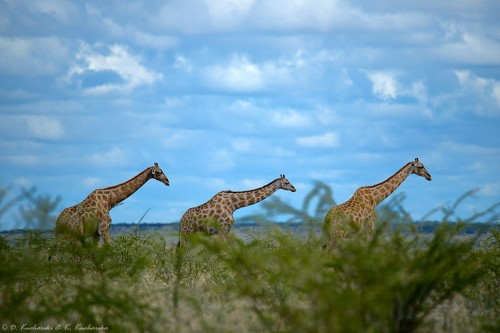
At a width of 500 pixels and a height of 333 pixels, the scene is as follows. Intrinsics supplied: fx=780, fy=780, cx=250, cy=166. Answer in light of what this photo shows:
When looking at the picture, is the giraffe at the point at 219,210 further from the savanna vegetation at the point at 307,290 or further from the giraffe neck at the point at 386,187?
the savanna vegetation at the point at 307,290

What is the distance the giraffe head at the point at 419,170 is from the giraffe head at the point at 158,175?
6.08 meters

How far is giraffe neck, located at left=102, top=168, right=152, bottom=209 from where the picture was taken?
17.8m

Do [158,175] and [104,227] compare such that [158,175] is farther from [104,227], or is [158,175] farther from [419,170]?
[419,170]

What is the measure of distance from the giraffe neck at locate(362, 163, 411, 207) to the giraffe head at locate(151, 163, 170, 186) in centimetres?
519

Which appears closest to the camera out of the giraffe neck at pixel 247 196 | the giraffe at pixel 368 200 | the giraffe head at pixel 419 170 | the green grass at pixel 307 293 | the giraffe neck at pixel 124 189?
the green grass at pixel 307 293

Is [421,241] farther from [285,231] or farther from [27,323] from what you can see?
[27,323]

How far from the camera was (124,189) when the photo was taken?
18.2 m

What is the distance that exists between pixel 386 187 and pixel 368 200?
129cm

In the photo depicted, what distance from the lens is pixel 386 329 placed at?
296 inches

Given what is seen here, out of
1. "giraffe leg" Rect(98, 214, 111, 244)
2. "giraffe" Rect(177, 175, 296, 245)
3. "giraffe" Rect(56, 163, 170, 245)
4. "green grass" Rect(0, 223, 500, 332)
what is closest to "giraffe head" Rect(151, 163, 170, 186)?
"giraffe" Rect(56, 163, 170, 245)

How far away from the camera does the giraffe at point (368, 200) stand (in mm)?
14396

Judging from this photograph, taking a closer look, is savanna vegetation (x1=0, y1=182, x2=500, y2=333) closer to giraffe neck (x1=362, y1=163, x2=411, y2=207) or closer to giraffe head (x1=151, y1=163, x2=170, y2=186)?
giraffe neck (x1=362, y1=163, x2=411, y2=207)

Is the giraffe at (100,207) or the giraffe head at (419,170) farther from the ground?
the giraffe head at (419,170)

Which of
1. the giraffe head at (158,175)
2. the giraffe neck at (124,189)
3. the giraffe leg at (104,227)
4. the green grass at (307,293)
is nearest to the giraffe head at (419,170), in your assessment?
the giraffe head at (158,175)
